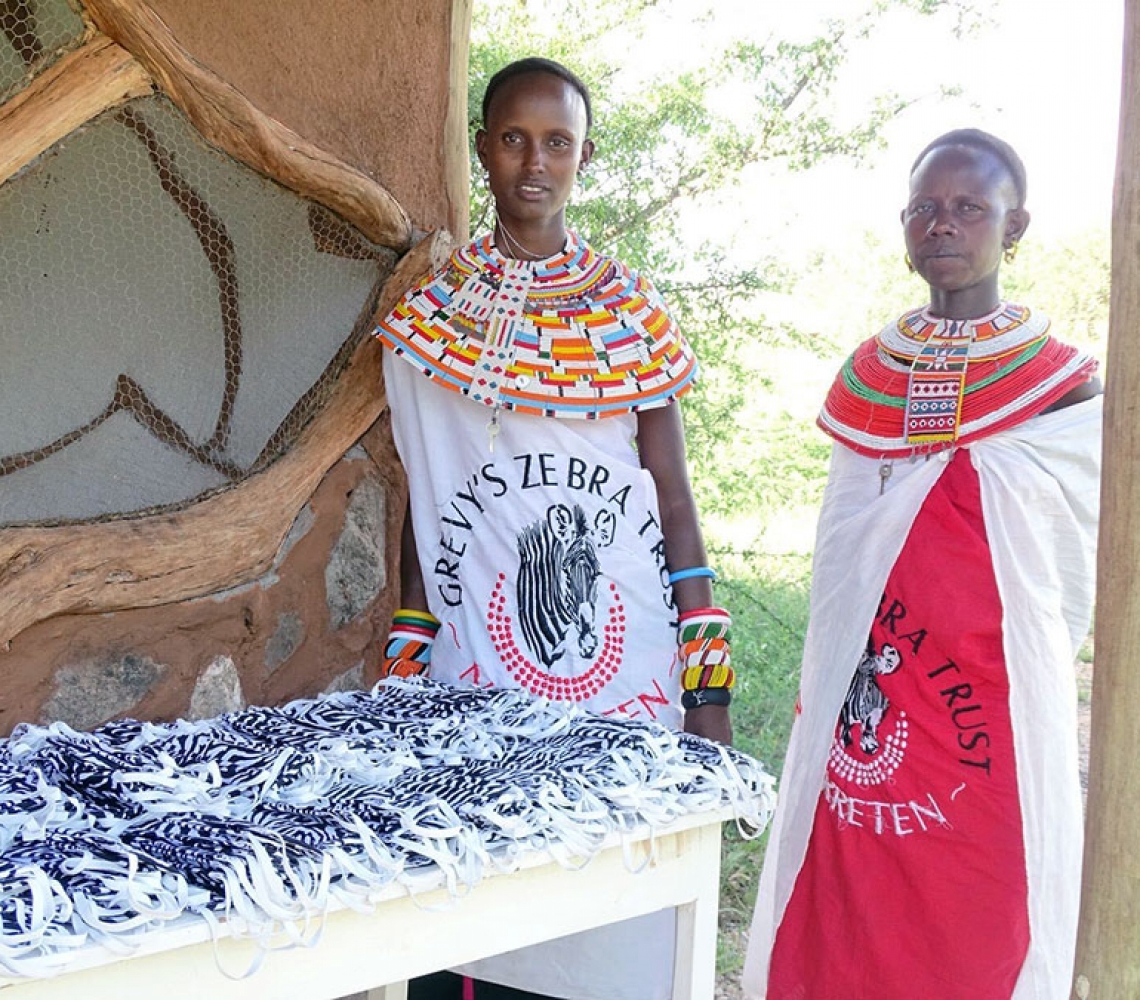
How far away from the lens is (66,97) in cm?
216

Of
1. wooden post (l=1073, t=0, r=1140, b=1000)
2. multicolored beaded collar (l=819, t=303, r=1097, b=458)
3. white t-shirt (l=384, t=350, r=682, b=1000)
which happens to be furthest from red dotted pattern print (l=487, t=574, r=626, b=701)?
wooden post (l=1073, t=0, r=1140, b=1000)

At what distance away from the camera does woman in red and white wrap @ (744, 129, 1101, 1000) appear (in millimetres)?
2410

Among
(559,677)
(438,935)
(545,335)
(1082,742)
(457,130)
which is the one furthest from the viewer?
(1082,742)

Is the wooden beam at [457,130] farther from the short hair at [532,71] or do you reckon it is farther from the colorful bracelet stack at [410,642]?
the colorful bracelet stack at [410,642]

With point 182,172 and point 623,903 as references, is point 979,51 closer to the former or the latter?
point 182,172

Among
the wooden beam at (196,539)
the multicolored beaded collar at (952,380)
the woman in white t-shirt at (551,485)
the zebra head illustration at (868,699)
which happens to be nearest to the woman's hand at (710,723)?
the woman in white t-shirt at (551,485)

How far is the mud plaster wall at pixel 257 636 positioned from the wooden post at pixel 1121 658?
1.49 m

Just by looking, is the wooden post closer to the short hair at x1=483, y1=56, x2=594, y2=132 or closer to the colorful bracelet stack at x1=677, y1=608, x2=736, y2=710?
the colorful bracelet stack at x1=677, y1=608, x2=736, y2=710

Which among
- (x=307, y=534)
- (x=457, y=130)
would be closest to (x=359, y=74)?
(x=457, y=130)

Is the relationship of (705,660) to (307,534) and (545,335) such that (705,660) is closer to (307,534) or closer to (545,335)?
(545,335)

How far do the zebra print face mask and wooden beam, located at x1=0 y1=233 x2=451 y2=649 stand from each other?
0.85 feet

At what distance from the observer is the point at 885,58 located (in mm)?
6668

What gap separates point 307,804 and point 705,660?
2.62ft

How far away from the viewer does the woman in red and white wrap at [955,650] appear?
2410mm
